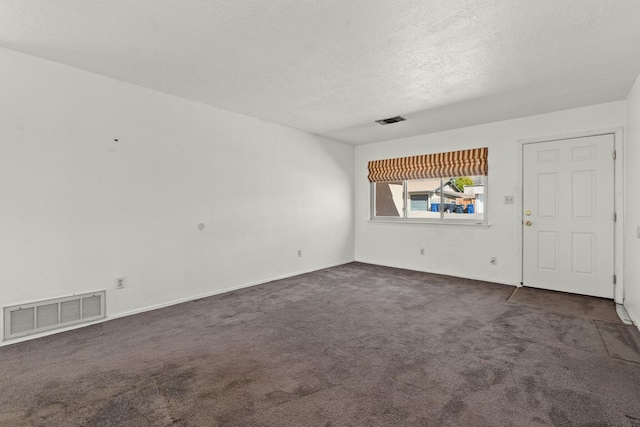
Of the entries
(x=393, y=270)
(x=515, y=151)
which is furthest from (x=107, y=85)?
(x=515, y=151)

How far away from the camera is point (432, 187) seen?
5422 millimetres

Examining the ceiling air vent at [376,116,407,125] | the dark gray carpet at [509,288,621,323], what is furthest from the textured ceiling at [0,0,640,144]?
the dark gray carpet at [509,288,621,323]

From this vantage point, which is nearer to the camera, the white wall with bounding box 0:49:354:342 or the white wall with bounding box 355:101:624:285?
the white wall with bounding box 0:49:354:342

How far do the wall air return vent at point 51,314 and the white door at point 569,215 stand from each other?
5400 millimetres

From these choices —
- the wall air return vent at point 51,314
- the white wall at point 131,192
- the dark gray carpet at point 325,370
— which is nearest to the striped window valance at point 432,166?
the white wall at point 131,192

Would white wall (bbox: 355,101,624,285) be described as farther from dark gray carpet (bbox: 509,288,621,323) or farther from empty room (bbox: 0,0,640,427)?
dark gray carpet (bbox: 509,288,621,323)

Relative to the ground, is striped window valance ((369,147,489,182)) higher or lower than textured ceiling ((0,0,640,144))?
lower

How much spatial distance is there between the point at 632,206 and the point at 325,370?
365 cm

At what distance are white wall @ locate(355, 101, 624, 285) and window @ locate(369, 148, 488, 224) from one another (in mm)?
160

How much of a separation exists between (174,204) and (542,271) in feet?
16.4

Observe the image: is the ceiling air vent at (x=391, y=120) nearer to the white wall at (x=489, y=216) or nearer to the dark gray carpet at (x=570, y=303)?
the white wall at (x=489, y=216)

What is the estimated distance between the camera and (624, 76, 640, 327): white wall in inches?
115

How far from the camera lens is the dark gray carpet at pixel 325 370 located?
1716 millimetres

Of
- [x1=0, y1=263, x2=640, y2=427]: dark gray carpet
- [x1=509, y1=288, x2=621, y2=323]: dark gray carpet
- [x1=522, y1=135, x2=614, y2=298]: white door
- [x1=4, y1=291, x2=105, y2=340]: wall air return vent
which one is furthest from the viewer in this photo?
[x1=522, y1=135, x2=614, y2=298]: white door
